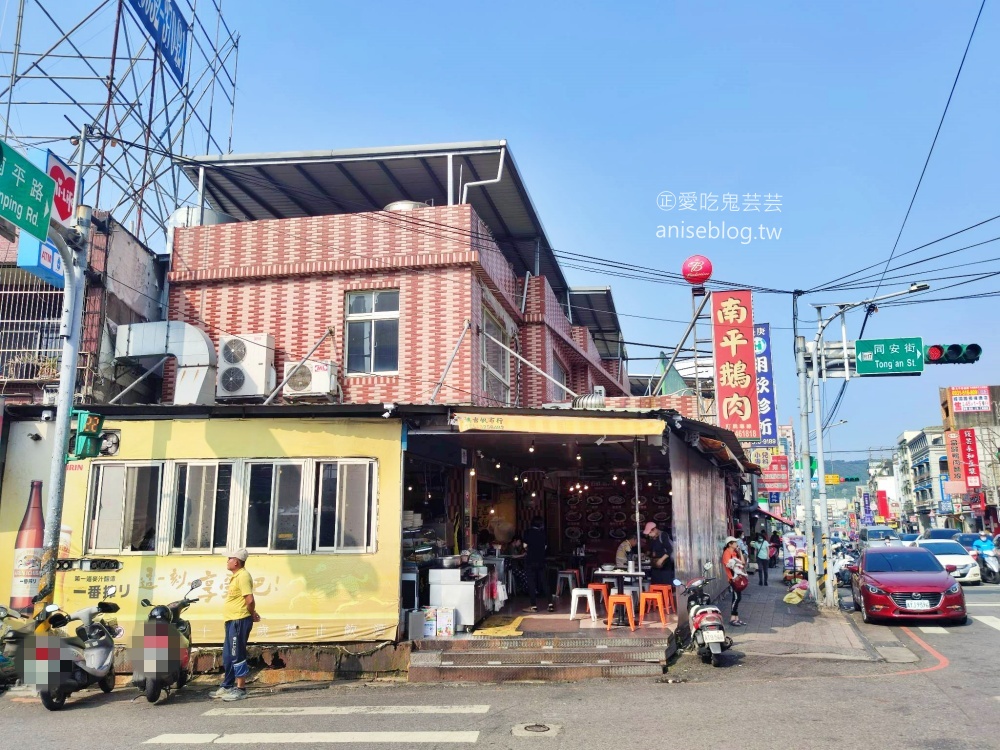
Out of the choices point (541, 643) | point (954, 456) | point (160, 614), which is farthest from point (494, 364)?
point (954, 456)

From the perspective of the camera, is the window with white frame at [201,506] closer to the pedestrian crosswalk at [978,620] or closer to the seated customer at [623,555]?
the seated customer at [623,555]

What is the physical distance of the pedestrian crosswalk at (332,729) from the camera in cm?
691

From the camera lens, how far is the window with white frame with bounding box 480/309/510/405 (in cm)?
1598

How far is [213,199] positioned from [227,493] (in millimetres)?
9049

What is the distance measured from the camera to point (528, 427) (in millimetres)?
10648

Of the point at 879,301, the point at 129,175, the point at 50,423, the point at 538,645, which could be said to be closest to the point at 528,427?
the point at 538,645

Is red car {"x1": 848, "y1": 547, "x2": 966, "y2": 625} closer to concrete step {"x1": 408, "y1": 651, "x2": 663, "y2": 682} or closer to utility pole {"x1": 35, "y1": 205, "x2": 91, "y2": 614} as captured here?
concrete step {"x1": 408, "y1": 651, "x2": 663, "y2": 682}

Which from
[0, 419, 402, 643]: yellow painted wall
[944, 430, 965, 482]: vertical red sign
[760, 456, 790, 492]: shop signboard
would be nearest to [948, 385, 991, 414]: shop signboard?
[944, 430, 965, 482]: vertical red sign

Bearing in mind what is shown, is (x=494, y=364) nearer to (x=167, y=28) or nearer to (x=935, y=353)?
Result: (x=935, y=353)

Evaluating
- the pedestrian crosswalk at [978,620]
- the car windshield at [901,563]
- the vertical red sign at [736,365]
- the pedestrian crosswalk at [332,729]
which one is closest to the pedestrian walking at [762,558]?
the vertical red sign at [736,365]

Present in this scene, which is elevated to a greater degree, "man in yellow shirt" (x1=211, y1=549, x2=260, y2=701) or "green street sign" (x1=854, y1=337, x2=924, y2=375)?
"green street sign" (x1=854, y1=337, x2=924, y2=375)

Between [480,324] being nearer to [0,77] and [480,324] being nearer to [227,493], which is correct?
[227,493]

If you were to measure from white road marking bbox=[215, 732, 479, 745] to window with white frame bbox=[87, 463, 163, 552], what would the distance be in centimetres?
478

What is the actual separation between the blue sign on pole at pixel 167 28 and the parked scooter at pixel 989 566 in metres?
27.1
